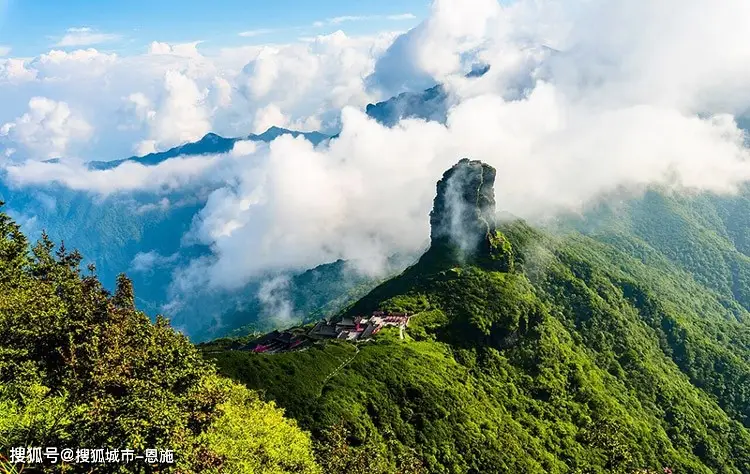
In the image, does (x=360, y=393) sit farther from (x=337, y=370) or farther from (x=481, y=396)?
(x=481, y=396)

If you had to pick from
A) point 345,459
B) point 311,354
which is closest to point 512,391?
point 311,354

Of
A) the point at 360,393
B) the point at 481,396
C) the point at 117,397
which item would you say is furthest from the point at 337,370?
the point at 117,397

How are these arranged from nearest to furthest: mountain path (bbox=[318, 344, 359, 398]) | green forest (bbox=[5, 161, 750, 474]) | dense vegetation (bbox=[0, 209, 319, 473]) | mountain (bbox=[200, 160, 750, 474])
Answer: dense vegetation (bbox=[0, 209, 319, 473])
green forest (bbox=[5, 161, 750, 474])
mountain (bbox=[200, 160, 750, 474])
mountain path (bbox=[318, 344, 359, 398])

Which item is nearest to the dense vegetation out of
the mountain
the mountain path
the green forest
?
the green forest

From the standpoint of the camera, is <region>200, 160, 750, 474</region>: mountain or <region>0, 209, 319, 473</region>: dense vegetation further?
<region>200, 160, 750, 474</region>: mountain

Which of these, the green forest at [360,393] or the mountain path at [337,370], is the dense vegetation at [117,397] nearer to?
the green forest at [360,393]

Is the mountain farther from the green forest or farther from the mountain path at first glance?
the green forest
